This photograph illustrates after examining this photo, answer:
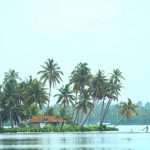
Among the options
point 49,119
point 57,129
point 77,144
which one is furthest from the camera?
point 49,119

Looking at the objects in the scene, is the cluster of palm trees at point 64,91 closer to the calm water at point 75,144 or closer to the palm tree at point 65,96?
the palm tree at point 65,96

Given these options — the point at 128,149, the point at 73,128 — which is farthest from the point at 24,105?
the point at 128,149

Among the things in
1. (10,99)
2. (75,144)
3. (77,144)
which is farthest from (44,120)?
(77,144)

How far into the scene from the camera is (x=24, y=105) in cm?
11956

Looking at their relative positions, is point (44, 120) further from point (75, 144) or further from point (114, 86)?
point (75, 144)

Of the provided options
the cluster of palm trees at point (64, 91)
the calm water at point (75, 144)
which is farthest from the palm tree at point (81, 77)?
the calm water at point (75, 144)

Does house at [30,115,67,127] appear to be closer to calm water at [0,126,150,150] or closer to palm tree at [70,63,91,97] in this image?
palm tree at [70,63,91,97]

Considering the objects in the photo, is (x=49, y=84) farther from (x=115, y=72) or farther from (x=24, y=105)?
(x=115, y=72)

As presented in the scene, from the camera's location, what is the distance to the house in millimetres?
120875

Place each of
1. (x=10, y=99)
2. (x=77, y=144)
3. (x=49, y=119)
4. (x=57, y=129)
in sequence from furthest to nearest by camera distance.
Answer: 1. (x=49, y=119)
2. (x=10, y=99)
3. (x=57, y=129)
4. (x=77, y=144)

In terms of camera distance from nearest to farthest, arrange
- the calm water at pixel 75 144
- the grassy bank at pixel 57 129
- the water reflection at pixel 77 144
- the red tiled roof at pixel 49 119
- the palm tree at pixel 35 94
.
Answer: the water reflection at pixel 77 144 < the calm water at pixel 75 144 < the grassy bank at pixel 57 129 < the palm tree at pixel 35 94 < the red tiled roof at pixel 49 119

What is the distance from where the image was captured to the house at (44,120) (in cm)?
12088

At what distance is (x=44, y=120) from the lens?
121 metres

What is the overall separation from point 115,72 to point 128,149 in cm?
6752
